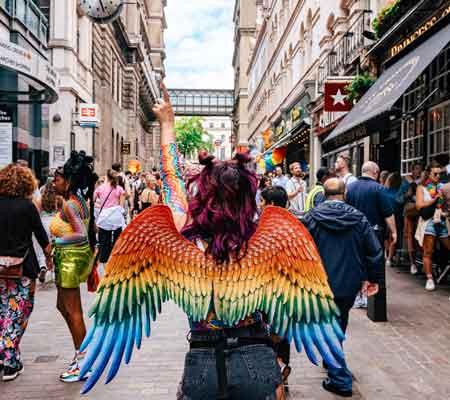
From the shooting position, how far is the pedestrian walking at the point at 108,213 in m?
10.6

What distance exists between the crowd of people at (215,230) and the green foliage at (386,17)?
3400 mm

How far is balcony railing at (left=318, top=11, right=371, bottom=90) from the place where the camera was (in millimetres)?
14552

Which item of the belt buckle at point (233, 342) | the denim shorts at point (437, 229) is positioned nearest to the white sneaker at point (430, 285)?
the denim shorts at point (437, 229)

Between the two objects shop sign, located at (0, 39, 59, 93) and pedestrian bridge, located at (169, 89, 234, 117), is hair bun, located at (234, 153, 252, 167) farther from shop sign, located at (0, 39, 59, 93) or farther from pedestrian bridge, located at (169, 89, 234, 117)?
pedestrian bridge, located at (169, 89, 234, 117)

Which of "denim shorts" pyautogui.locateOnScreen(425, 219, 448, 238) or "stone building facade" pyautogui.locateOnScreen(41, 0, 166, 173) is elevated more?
"stone building facade" pyautogui.locateOnScreen(41, 0, 166, 173)

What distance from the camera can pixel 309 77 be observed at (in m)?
22.9

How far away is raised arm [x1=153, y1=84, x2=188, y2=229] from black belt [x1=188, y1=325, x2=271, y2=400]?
20.3 inches

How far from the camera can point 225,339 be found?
85.0 inches

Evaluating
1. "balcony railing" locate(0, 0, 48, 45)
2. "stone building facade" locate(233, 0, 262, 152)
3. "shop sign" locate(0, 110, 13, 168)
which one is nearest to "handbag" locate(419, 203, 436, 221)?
"shop sign" locate(0, 110, 13, 168)

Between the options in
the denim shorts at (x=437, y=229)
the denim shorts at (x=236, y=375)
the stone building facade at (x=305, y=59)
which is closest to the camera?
the denim shorts at (x=236, y=375)

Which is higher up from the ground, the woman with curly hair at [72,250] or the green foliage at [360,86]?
the green foliage at [360,86]

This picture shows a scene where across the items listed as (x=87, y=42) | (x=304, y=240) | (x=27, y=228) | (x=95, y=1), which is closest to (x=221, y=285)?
(x=304, y=240)

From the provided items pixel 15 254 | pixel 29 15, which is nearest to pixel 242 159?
pixel 15 254

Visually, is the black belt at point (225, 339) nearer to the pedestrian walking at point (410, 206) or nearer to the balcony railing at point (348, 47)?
the pedestrian walking at point (410, 206)
